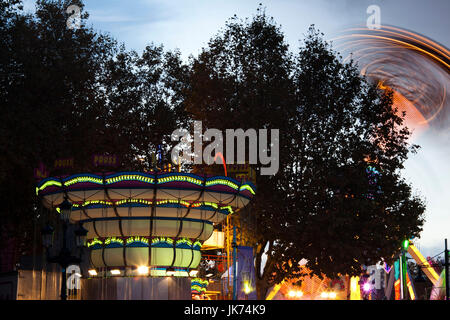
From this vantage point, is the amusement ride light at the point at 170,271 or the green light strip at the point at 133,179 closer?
the green light strip at the point at 133,179

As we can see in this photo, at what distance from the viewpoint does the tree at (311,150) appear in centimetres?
3919

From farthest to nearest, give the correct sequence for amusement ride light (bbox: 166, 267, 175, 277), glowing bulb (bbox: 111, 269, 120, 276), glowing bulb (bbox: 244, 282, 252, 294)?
1. glowing bulb (bbox: 244, 282, 252, 294)
2. amusement ride light (bbox: 166, 267, 175, 277)
3. glowing bulb (bbox: 111, 269, 120, 276)

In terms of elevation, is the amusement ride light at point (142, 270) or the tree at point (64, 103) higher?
the tree at point (64, 103)

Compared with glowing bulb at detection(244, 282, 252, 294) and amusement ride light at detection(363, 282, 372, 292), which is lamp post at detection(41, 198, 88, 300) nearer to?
glowing bulb at detection(244, 282, 252, 294)

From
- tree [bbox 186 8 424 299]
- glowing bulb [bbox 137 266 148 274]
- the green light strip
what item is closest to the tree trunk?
tree [bbox 186 8 424 299]

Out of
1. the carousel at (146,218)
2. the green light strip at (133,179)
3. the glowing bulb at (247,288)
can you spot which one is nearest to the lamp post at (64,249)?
the green light strip at (133,179)

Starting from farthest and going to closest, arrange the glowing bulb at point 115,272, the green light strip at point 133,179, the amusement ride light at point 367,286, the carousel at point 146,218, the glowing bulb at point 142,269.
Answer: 1. the amusement ride light at point 367,286
2. the glowing bulb at point 115,272
3. the glowing bulb at point 142,269
4. the carousel at point 146,218
5. the green light strip at point 133,179

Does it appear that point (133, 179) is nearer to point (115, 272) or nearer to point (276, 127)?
point (115, 272)

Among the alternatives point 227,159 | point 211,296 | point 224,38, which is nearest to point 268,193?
point 227,159

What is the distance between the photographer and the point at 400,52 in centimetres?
3647

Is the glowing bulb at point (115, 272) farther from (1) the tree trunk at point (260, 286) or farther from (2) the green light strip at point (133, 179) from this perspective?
(1) the tree trunk at point (260, 286)

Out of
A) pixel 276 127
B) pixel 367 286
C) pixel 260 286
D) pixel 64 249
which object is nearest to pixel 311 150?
pixel 276 127

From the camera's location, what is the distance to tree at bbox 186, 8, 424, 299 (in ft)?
129

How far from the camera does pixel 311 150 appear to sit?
41219 mm
